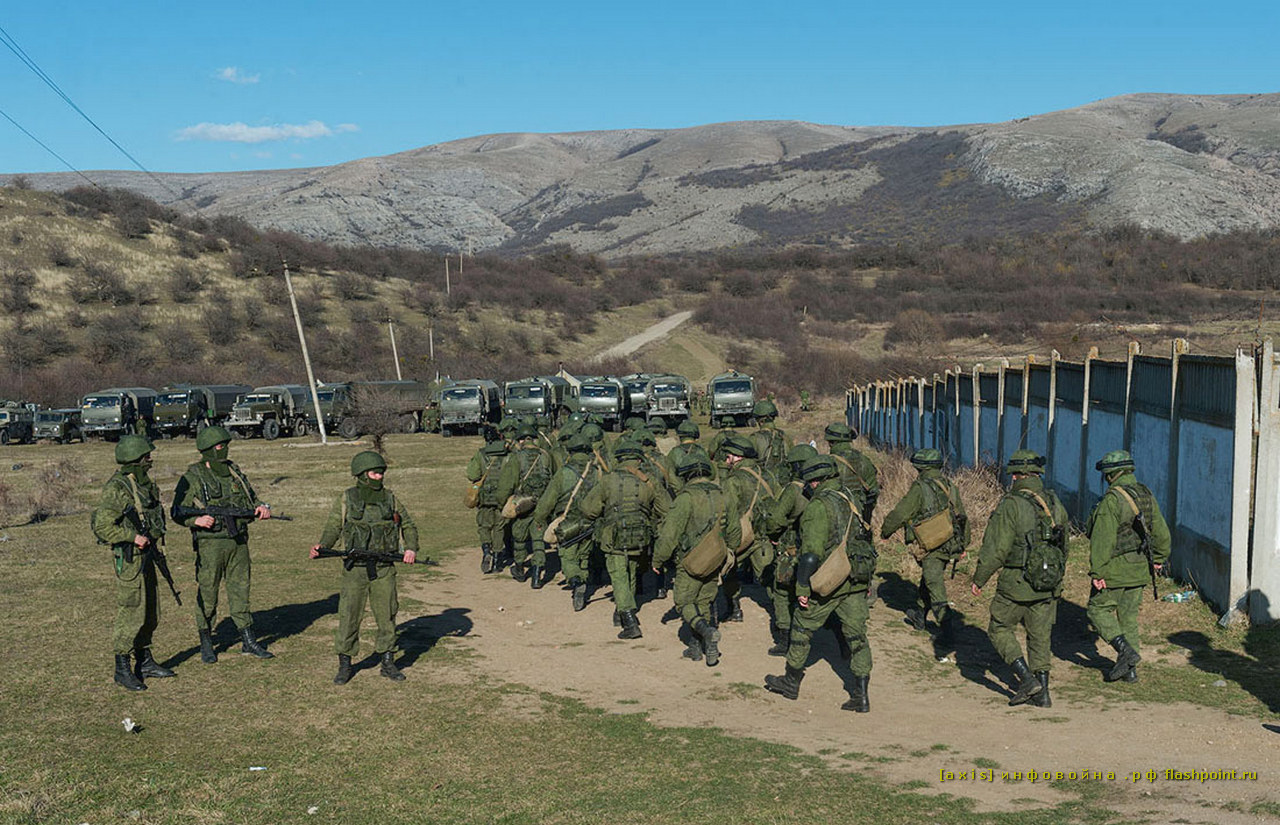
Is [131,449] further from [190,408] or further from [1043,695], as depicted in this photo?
[190,408]

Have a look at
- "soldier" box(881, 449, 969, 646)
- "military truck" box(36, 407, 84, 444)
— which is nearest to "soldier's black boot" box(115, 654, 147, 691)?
"soldier" box(881, 449, 969, 646)

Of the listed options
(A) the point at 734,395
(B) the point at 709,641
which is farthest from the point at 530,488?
(A) the point at 734,395

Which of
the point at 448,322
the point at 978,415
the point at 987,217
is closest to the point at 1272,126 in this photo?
the point at 987,217

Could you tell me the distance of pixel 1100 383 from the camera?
1403 centimetres

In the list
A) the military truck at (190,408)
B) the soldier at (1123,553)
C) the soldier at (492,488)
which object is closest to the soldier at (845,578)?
the soldier at (1123,553)

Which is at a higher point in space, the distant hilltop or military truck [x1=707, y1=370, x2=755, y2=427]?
the distant hilltop

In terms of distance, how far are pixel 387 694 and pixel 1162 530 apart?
5.99 m

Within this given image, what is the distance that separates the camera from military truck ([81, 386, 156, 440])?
3675cm

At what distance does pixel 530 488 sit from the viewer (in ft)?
42.6

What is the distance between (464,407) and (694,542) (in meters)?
29.0

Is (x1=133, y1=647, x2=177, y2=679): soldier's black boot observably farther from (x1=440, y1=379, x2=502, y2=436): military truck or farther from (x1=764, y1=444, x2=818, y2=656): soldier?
(x1=440, y1=379, x2=502, y2=436): military truck

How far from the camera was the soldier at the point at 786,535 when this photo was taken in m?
8.56

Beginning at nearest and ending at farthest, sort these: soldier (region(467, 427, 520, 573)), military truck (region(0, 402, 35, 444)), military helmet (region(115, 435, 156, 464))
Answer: military helmet (region(115, 435, 156, 464)) → soldier (region(467, 427, 520, 573)) → military truck (region(0, 402, 35, 444))

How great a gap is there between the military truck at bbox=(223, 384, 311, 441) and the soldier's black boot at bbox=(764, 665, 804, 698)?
32.3 m
